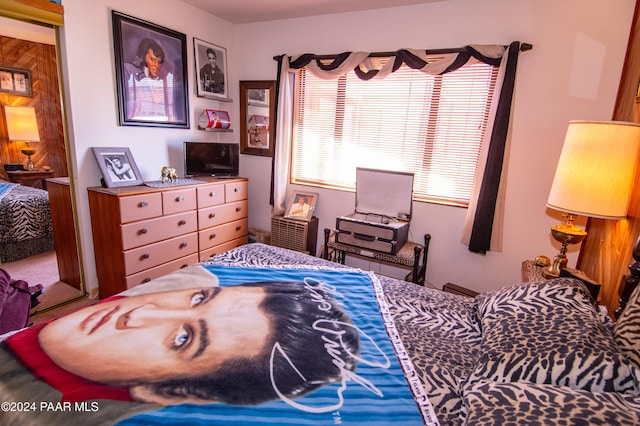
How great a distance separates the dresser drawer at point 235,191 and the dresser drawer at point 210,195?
2.6 inches

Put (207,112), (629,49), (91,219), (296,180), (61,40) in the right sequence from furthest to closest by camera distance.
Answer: (296,180) → (207,112) → (91,219) → (61,40) → (629,49)

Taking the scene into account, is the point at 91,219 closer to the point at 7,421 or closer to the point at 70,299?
the point at 70,299

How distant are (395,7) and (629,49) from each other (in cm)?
176

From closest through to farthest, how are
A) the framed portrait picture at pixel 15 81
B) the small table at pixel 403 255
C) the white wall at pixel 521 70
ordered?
the white wall at pixel 521 70
the small table at pixel 403 255
the framed portrait picture at pixel 15 81

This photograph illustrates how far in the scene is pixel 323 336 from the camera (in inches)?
50.7

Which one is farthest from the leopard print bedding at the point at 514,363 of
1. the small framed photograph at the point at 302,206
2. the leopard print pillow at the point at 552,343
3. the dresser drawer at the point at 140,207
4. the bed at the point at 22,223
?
the bed at the point at 22,223

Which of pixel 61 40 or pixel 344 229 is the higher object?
pixel 61 40

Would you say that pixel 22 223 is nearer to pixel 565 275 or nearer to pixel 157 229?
pixel 157 229

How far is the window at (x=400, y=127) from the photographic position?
2.83 meters

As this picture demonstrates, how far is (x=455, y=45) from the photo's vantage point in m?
2.75

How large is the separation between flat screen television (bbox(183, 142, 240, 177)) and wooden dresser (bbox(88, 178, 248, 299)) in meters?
0.15

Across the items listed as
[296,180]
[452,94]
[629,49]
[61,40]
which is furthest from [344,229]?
[61,40]
